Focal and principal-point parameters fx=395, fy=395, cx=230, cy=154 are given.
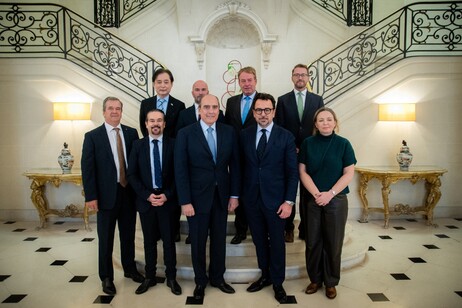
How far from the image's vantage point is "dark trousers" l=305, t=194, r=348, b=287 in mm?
3564

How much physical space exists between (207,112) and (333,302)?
6.76ft

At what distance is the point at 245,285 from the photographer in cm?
396

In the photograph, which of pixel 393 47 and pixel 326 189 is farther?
pixel 393 47

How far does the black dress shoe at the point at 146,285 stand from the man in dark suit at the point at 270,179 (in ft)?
3.76

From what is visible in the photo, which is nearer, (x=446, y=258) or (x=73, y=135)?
(x=446, y=258)

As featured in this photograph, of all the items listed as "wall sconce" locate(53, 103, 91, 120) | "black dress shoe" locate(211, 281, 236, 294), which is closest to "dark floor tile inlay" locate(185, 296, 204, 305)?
"black dress shoe" locate(211, 281, 236, 294)

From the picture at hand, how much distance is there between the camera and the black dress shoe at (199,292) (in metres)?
3.59

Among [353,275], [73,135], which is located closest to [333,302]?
[353,275]

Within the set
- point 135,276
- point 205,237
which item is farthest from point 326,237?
point 135,276

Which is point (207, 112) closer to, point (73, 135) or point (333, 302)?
point (333, 302)

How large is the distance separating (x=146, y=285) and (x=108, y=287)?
0.36 meters

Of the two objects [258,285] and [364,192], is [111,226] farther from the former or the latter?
[364,192]

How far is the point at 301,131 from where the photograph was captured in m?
4.24

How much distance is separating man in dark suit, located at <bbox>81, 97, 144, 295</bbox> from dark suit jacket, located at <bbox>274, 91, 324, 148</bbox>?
1.59 metres
